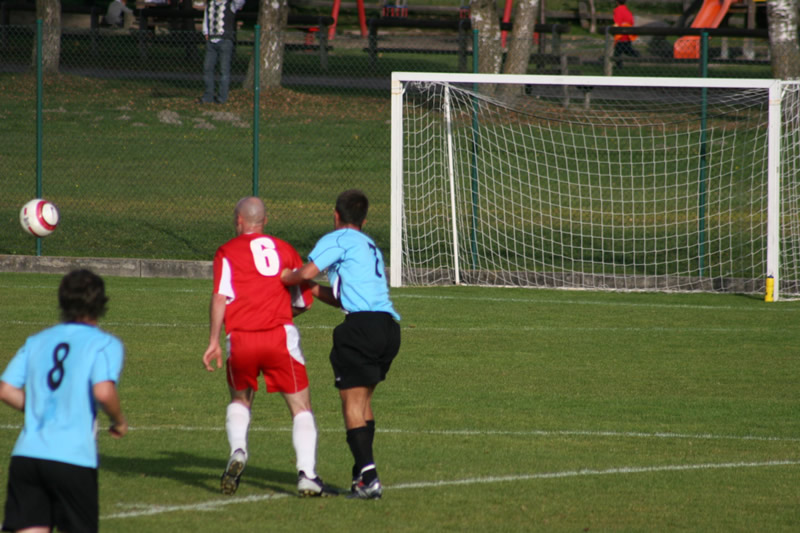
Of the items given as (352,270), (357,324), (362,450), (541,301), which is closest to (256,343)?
(357,324)

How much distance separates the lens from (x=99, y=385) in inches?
170

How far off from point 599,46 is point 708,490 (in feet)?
92.0

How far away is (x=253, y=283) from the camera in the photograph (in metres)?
6.13

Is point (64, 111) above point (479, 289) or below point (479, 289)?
above

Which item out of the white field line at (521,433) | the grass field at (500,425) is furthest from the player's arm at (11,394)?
the white field line at (521,433)

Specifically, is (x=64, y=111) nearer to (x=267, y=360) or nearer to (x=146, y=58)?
(x=146, y=58)

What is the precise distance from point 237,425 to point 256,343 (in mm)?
437

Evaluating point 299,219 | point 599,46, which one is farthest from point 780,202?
point 599,46

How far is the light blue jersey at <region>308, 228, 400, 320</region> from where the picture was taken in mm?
6203

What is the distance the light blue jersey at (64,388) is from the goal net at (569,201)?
401 inches

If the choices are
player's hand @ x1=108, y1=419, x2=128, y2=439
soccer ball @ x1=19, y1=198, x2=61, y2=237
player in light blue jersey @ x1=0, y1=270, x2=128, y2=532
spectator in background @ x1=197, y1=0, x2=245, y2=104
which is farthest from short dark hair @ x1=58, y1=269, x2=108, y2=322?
spectator in background @ x1=197, y1=0, x2=245, y2=104

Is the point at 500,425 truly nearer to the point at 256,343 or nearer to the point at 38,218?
the point at 256,343

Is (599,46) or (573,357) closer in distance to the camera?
(573,357)

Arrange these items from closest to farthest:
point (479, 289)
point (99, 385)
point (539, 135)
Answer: point (99, 385), point (479, 289), point (539, 135)
